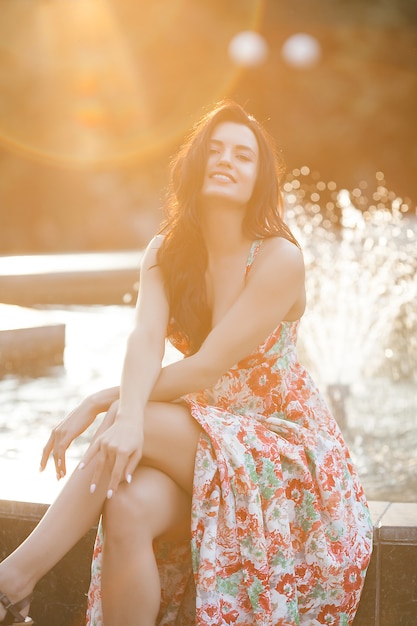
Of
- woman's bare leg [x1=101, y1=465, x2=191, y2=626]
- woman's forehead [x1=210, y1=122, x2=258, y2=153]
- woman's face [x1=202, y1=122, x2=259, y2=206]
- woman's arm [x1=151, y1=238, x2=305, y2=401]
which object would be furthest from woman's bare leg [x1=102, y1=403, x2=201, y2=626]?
woman's forehead [x1=210, y1=122, x2=258, y2=153]

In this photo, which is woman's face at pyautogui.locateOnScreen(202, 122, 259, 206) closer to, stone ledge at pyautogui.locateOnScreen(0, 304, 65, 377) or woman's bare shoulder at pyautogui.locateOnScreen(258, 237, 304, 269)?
woman's bare shoulder at pyautogui.locateOnScreen(258, 237, 304, 269)

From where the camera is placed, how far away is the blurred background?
1966cm

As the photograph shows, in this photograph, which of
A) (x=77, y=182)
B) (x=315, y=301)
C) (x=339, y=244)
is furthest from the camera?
(x=77, y=182)

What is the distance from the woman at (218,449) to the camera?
2250 millimetres

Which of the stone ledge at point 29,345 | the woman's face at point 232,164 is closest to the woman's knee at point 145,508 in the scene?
the woman's face at point 232,164

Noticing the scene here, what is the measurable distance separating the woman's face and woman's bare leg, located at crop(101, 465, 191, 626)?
2.93 feet

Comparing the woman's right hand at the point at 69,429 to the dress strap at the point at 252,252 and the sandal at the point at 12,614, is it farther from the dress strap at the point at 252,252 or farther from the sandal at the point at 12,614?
the dress strap at the point at 252,252

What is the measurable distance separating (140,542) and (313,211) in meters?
20.6

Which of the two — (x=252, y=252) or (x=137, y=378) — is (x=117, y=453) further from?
(x=252, y=252)

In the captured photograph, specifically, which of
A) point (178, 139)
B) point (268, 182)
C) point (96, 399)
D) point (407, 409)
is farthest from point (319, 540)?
point (178, 139)

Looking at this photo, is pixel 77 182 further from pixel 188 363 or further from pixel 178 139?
pixel 188 363

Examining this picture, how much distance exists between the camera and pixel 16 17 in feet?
62.4

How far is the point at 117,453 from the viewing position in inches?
87.7

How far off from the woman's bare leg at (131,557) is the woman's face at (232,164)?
89 cm
